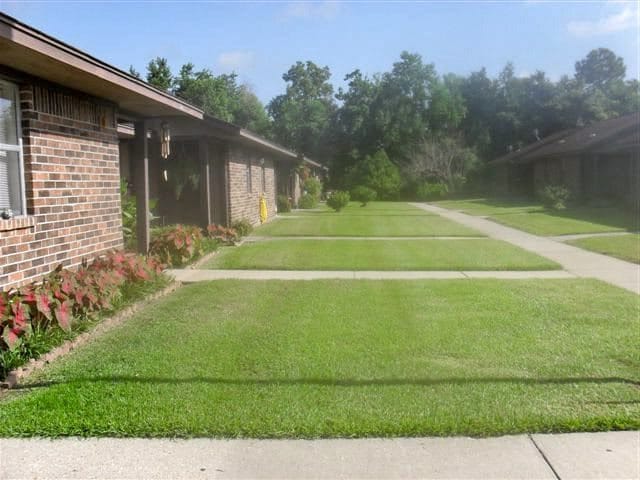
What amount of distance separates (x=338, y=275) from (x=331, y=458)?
675 cm

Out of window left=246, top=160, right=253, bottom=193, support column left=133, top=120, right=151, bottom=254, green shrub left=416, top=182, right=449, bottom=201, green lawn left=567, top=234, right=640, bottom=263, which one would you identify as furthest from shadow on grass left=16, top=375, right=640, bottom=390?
green shrub left=416, top=182, right=449, bottom=201

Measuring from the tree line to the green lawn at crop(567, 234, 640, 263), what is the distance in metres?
32.5

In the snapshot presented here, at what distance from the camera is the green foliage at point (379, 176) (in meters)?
47.1

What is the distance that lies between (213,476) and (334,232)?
15.0m

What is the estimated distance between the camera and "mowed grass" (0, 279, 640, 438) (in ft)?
14.2

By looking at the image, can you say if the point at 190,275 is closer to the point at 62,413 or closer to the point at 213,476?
the point at 62,413

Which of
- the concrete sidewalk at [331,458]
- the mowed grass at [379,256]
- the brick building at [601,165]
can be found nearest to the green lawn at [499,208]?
the brick building at [601,165]

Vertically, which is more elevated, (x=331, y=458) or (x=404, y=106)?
(x=404, y=106)

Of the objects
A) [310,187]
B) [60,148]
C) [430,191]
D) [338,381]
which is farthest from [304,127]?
[338,381]

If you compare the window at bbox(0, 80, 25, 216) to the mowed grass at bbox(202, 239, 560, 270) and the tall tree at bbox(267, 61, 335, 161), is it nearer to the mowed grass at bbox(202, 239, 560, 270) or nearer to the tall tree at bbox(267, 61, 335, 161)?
the mowed grass at bbox(202, 239, 560, 270)

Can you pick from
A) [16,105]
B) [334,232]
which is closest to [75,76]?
[16,105]

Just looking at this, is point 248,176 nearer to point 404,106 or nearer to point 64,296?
point 64,296

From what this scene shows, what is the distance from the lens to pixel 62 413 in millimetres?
4477

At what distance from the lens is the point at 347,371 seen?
17.7 ft
